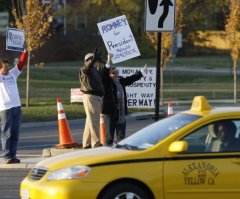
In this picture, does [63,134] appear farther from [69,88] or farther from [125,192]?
[69,88]

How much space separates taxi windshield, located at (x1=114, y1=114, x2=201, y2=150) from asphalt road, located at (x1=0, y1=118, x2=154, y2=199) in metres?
2.36

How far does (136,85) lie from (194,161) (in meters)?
10.7

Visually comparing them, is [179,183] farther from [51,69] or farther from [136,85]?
[51,69]

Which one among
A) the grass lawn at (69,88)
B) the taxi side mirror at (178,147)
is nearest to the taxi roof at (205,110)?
the taxi side mirror at (178,147)

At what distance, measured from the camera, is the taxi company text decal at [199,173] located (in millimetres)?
9203

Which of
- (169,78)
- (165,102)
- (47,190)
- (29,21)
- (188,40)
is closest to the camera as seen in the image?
(47,190)

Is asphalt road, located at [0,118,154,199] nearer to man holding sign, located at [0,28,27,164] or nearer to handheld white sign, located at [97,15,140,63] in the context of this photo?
man holding sign, located at [0,28,27,164]

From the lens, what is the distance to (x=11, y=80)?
14586 millimetres

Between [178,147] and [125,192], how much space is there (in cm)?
74

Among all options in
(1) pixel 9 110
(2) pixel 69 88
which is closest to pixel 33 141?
(1) pixel 9 110

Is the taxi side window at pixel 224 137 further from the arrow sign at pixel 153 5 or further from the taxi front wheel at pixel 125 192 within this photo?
the arrow sign at pixel 153 5

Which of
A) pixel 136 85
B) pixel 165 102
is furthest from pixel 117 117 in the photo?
pixel 165 102

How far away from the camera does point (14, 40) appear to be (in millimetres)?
21719

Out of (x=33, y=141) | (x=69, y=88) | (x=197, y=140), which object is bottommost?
(x=69, y=88)
